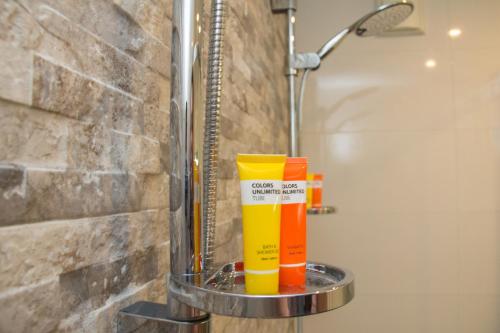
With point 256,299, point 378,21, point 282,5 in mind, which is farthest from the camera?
point 282,5

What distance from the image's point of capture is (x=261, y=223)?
0.33 m

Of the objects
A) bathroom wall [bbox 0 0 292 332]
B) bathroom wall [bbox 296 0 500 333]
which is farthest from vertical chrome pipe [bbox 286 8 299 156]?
bathroom wall [bbox 0 0 292 332]

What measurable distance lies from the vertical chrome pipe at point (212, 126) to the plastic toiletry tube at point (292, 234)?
0.22 feet

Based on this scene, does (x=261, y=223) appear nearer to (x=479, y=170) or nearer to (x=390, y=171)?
(x=390, y=171)

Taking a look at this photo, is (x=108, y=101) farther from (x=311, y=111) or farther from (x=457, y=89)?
(x=457, y=89)

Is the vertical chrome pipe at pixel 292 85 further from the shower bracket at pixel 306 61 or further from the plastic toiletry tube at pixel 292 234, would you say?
the plastic toiletry tube at pixel 292 234

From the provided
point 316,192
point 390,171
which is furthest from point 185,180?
point 390,171

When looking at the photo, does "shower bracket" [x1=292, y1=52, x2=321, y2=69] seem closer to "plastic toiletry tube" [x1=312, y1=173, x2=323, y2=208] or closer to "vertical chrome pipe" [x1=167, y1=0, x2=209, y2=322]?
"plastic toiletry tube" [x1=312, y1=173, x2=323, y2=208]

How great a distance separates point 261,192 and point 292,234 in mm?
48

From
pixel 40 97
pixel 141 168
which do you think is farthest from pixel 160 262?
pixel 40 97

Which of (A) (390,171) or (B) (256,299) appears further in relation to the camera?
(A) (390,171)

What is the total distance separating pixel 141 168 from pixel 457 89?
54.8 inches

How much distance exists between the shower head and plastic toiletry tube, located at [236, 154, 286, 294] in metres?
0.86

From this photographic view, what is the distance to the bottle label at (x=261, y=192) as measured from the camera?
1.08ft
